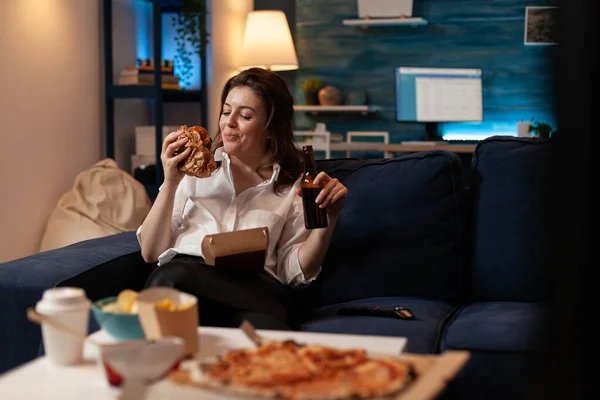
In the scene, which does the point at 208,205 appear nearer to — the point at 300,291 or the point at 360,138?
the point at 300,291

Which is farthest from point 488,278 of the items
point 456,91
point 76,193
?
point 456,91

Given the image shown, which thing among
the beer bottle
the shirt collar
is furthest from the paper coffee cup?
the shirt collar

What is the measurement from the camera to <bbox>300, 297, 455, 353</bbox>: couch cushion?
6.65 feet

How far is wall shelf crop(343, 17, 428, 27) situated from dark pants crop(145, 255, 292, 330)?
4336 millimetres

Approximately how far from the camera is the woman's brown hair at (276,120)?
251cm

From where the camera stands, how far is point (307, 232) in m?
2.44

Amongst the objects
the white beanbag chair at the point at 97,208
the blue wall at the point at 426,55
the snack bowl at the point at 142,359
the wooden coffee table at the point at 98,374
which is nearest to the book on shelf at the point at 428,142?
the blue wall at the point at 426,55

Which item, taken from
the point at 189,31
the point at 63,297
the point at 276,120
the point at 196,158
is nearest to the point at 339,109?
the point at 189,31

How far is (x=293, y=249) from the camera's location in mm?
2393

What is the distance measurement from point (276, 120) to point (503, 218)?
735mm

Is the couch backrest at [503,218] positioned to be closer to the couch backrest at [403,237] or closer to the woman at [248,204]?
the couch backrest at [403,237]

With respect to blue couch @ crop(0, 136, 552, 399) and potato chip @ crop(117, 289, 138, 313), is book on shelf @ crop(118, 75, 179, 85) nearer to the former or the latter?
blue couch @ crop(0, 136, 552, 399)

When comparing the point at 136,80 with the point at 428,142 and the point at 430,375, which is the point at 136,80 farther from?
the point at 430,375

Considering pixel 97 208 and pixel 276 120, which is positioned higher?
pixel 276 120
